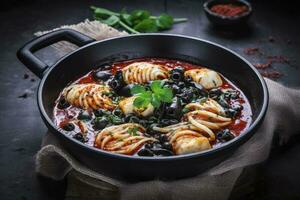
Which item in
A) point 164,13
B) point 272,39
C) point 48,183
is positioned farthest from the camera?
point 164,13

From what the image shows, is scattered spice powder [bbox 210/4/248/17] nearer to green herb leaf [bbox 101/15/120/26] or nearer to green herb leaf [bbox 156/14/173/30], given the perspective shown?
green herb leaf [bbox 156/14/173/30]

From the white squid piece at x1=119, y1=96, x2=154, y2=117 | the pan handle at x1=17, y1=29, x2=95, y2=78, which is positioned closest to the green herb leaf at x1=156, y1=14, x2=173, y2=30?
the pan handle at x1=17, y1=29, x2=95, y2=78

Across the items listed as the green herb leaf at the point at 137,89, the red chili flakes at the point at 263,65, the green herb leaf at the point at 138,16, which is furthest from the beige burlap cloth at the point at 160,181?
the green herb leaf at the point at 138,16

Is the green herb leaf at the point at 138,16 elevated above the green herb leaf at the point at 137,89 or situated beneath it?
situated beneath

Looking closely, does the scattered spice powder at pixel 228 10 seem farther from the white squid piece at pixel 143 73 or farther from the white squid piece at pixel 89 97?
the white squid piece at pixel 89 97

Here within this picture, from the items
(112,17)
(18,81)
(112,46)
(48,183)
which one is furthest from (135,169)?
(112,17)

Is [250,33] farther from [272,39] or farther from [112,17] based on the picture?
[112,17]

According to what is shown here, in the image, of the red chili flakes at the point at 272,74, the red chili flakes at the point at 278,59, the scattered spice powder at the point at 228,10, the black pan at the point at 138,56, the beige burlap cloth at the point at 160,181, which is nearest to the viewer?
the black pan at the point at 138,56
